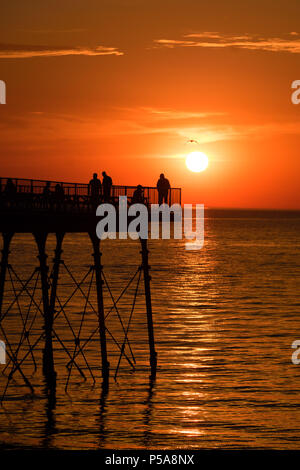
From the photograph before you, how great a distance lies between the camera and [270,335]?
216 feet

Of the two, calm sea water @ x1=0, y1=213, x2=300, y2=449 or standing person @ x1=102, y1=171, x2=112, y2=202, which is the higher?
standing person @ x1=102, y1=171, x2=112, y2=202

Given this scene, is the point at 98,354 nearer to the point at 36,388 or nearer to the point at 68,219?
the point at 36,388

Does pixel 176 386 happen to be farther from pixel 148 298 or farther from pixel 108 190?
pixel 108 190

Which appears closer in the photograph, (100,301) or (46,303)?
(46,303)

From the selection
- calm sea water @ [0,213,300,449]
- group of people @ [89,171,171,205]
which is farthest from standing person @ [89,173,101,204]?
calm sea water @ [0,213,300,449]

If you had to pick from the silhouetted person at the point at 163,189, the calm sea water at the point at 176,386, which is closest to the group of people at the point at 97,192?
the silhouetted person at the point at 163,189

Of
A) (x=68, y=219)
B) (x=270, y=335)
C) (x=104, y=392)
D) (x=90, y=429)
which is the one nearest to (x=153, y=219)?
(x=68, y=219)

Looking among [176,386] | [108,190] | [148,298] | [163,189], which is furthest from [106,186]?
[176,386]

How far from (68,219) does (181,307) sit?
45.5m

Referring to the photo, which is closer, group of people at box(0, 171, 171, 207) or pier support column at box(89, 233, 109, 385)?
group of people at box(0, 171, 171, 207)

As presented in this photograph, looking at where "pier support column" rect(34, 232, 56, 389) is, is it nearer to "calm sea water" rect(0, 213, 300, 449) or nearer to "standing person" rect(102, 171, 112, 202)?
"calm sea water" rect(0, 213, 300, 449)

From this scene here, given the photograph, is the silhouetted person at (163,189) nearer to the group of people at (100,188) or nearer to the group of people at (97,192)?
the group of people at (97,192)

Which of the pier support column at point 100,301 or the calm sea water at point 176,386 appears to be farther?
the pier support column at point 100,301

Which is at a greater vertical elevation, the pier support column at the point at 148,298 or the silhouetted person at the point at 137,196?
the silhouetted person at the point at 137,196
